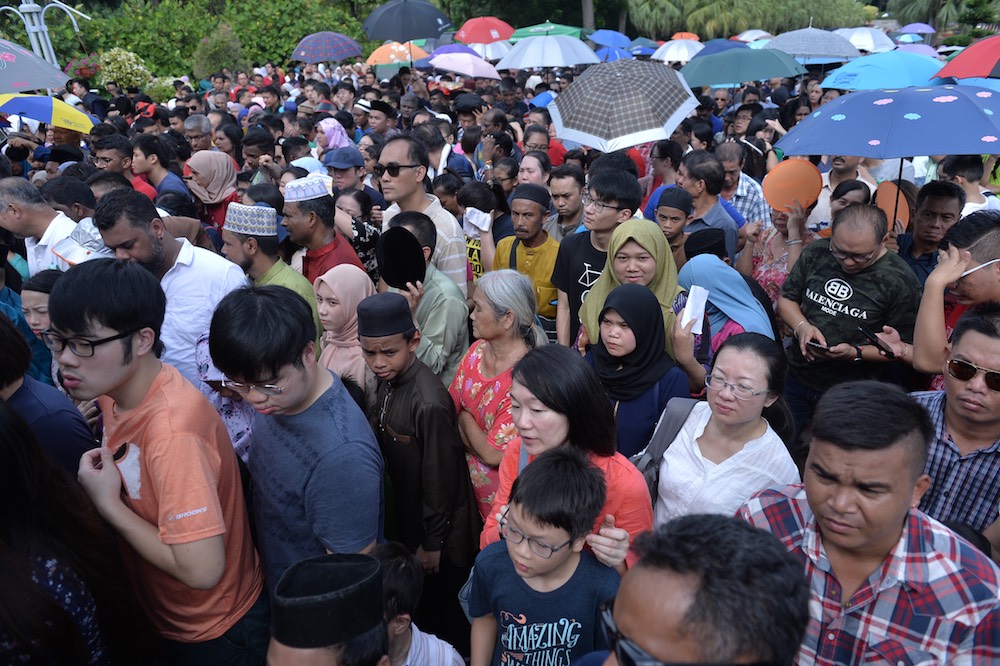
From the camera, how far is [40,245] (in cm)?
464

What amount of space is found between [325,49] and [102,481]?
1380cm

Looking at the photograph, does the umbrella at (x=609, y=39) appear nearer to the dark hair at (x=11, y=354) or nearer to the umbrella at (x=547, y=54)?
A: the umbrella at (x=547, y=54)

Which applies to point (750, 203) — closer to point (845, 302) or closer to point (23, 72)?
point (845, 302)

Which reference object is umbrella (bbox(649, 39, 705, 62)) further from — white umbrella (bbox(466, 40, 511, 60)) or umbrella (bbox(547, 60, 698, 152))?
umbrella (bbox(547, 60, 698, 152))

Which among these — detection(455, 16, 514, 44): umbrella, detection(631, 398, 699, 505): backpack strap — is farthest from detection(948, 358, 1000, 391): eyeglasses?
detection(455, 16, 514, 44): umbrella

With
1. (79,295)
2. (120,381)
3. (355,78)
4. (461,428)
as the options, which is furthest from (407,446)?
(355,78)

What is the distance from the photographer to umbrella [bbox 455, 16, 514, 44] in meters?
14.5

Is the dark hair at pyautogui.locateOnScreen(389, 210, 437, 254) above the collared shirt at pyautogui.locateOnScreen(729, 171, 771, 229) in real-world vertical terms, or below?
above

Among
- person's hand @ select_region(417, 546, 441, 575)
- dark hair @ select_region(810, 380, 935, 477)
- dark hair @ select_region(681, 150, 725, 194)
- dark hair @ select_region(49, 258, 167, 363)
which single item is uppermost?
dark hair @ select_region(49, 258, 167, 363)

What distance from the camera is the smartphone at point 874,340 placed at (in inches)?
143

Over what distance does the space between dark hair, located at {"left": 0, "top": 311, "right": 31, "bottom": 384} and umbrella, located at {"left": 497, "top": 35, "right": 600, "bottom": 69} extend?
31.3 feet

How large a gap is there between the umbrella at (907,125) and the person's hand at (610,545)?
2.76 m

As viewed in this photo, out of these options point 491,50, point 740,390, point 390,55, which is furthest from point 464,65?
point 740,390

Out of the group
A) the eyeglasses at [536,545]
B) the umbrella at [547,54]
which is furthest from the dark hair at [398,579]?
the umbrella at [547,54]
